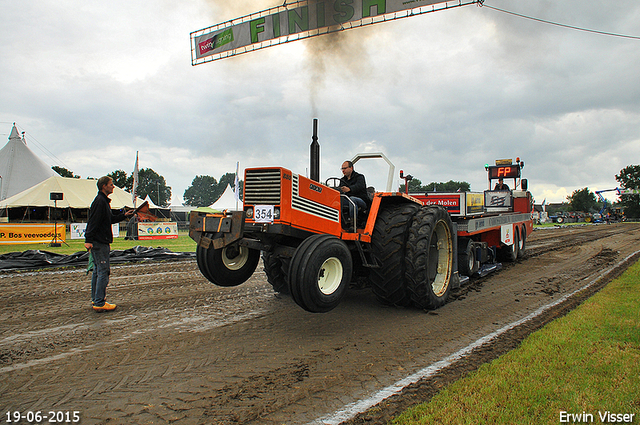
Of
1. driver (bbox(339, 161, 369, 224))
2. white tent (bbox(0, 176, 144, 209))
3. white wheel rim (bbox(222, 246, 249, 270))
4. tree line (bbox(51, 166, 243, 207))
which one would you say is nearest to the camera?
white wheel rim (bbox(222, 246, 249, 270))

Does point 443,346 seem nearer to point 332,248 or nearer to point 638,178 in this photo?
point 332,248

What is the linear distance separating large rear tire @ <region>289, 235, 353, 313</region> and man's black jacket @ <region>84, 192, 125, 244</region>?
3145mm

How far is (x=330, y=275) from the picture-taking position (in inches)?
164

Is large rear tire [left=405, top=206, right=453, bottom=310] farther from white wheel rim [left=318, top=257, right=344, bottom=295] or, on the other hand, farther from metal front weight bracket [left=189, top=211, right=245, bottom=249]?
metal front weight bracket [left=189, top=211, right=245, bottom=249]

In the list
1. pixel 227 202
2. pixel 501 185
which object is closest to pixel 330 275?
pixel 501 185

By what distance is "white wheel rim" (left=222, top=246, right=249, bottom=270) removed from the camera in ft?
15.9

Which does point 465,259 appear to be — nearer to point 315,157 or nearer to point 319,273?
point 315,157

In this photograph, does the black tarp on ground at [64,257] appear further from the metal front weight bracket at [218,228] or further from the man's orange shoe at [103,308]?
the metal front weight bracket at [218,228]

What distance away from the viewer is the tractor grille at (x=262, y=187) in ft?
13.4

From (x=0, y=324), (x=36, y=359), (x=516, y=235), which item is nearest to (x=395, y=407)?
(x=36, y=359)

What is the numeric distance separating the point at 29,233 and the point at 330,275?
1717cm

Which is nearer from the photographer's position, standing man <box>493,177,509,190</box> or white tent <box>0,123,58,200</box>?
standing man <box>493,177,509,190</box>

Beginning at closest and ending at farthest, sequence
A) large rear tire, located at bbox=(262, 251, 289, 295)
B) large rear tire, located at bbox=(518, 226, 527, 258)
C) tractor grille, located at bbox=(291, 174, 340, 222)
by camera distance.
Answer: tractor grille, located at bbox=(291, 174, 340, 222), large rear tire, located at bbox=(262, 251, 289, 295), large rear tire, located at bbox=(518, 226, 527, 258)

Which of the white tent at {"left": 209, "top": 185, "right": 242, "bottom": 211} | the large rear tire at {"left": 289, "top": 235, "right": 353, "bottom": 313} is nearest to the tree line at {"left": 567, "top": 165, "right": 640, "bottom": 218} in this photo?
the white tent at {"left": 209, "top": 185, "right": 242, "bottom": 211}
